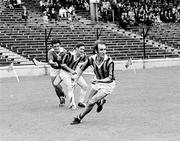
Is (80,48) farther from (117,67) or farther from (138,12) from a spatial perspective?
(138,12)

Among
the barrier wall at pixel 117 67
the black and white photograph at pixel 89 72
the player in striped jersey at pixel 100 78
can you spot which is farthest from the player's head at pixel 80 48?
the barrier wall at pixel 117 67

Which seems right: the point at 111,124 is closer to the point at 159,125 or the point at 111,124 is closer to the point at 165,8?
the point at 159,125

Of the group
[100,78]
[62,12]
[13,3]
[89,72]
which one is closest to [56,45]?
[100,78]

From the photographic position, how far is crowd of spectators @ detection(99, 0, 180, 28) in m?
38.0

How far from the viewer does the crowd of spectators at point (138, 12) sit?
3800cm

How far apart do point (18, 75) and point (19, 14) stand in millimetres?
9349

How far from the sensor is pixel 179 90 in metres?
17.1

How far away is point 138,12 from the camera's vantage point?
1559 inches

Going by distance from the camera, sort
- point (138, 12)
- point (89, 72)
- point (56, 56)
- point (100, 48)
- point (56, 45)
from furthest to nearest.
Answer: point (138, 12) → point (89, 72) → point (56, 56) → point (56, 45) → point (100, 48)

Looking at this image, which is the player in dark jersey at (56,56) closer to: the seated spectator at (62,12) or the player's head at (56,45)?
the player's head at (56,45)

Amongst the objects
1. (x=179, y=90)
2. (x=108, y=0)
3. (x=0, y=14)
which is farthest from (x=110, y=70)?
(x=108, y=0)

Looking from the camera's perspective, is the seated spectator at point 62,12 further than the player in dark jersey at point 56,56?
Yes

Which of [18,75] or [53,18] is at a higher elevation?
[53,18]

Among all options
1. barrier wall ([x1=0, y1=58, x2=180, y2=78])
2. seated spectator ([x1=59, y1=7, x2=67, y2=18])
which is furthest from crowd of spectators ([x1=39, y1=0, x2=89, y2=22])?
barrier wall ([x1=0, y1=58, x2=180, y2=78])
